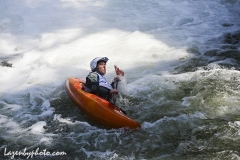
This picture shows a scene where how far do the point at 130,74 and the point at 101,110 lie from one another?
284cm

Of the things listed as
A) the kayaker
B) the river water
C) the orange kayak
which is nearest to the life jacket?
the kayaker

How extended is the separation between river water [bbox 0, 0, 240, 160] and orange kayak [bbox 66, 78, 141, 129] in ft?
0.45

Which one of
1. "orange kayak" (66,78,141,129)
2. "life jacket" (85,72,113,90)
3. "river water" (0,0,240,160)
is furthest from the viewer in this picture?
"life jacket" (85,72,113,90)

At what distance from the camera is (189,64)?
831 centimetres

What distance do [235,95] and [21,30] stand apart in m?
8.52

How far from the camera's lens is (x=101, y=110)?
18.1 feet

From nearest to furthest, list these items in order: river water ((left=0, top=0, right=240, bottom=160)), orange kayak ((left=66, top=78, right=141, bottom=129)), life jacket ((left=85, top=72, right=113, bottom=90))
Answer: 1. river water ((left=0, top=0, right=240, bottom=160))
2. orange kayak ((left=66, top=78, right=141, bottom=129))
3. life jacket ((left=85, top=72, right=113, bottom=90))

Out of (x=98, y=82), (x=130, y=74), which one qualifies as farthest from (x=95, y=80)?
(x=130, y=74)

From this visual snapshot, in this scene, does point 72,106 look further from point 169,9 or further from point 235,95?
point 169,9

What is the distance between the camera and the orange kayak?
5.29 metres

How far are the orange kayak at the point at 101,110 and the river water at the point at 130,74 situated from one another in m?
0.14

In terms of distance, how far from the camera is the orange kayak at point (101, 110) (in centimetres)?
529

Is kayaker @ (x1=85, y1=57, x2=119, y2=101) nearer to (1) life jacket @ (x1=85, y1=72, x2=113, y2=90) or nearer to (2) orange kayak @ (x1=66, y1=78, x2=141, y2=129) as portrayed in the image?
(1) life jacket @ (x1=85, y1=72, x2=113, y2=90)

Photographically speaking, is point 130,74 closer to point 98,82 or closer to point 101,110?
point 98,82
